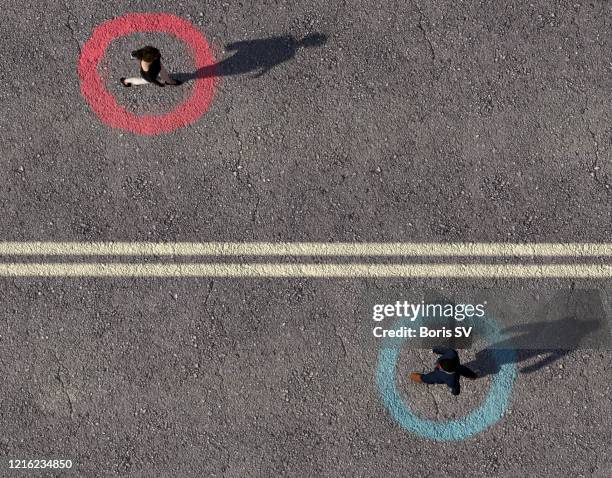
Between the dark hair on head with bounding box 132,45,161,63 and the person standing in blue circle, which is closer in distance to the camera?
the dark hair on head with bounding box 132,45,161,63

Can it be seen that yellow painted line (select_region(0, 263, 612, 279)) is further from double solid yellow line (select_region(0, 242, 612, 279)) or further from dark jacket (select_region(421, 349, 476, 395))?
dark jacket (select_region(421, 349, 476, 395))

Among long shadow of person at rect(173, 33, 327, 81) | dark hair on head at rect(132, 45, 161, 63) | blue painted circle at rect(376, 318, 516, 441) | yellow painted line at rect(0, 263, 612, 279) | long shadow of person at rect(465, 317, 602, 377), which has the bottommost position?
blue painted circle at rect(376, 318, 516, 441)

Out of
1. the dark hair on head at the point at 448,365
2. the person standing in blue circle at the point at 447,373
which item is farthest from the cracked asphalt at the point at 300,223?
the dark hair on head at the point at 448,365

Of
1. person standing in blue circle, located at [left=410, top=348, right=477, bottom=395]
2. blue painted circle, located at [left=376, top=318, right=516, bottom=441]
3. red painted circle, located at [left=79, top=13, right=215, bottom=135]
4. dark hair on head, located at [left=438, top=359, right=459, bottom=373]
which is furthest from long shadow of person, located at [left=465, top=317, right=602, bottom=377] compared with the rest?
red painted circle, located at [left=79, top=13, right=215, bottom=135]

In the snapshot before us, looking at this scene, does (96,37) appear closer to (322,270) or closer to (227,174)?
(227,174)

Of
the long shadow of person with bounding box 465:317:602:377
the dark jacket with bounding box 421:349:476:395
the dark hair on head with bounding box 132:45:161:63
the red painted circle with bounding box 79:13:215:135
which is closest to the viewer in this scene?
the dark hair on head with bounding box 132:45:161:63

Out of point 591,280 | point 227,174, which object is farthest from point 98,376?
point 591,280

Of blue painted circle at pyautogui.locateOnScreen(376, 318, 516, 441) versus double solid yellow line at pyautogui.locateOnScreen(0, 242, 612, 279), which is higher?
double solid yellow line at pyautogui.locateOnScreen(0, 242, 612, 279)
